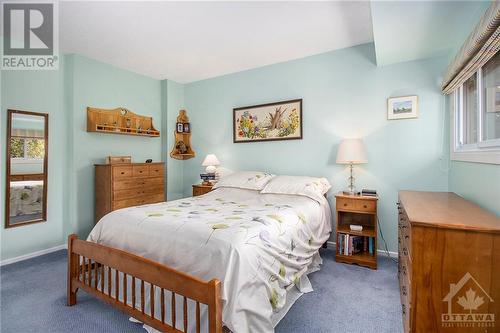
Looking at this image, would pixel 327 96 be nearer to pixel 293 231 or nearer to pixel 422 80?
pixel 422 80

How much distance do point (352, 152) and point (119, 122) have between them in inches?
133

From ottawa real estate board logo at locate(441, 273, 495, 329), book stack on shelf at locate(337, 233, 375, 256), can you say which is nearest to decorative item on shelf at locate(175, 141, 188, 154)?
book stack on shelf at locate(337, 233, 375, 256)

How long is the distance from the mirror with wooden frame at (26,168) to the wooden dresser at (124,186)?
2.00 feet

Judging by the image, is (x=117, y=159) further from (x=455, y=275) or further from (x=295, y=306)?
(x=455, y=275)

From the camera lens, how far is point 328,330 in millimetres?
1704

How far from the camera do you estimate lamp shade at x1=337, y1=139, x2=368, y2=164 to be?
2.81 meters

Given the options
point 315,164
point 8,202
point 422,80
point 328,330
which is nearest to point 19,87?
point 8,202

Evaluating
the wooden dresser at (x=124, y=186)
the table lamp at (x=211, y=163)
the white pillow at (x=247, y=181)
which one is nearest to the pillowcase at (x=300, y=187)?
the white pillow at (x=247, y=181)

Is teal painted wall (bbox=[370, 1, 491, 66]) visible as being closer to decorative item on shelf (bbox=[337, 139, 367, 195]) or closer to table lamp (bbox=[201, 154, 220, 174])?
decorative item on shelf (bbox=[337, 139, 367, 195])

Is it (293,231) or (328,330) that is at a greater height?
(293,231)

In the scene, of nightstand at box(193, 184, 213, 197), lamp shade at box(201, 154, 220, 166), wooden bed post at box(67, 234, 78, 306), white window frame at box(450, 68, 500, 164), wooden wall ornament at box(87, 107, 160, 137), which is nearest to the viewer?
white window frame at box(450, 68, 500, 164)

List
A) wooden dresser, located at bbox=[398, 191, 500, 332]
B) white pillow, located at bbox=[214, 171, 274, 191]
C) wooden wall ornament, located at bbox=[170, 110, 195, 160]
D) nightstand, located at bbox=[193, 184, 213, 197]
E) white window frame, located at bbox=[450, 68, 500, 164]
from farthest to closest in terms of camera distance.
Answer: wooden wall ornament, located at bbox=[170, 110, 195, 160], nightstand, located at bbox=[193, 184, 213, 197], white pillow, located at bbox=[214, 171, 274, 191], white window frame, located at bbox=[450, 68, 500, 164], wooden dresser, located at bbox=[398, 191, 500, 332]

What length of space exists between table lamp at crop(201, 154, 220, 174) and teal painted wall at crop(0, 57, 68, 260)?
1933mm

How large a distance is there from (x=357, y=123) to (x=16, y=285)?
401 cm
